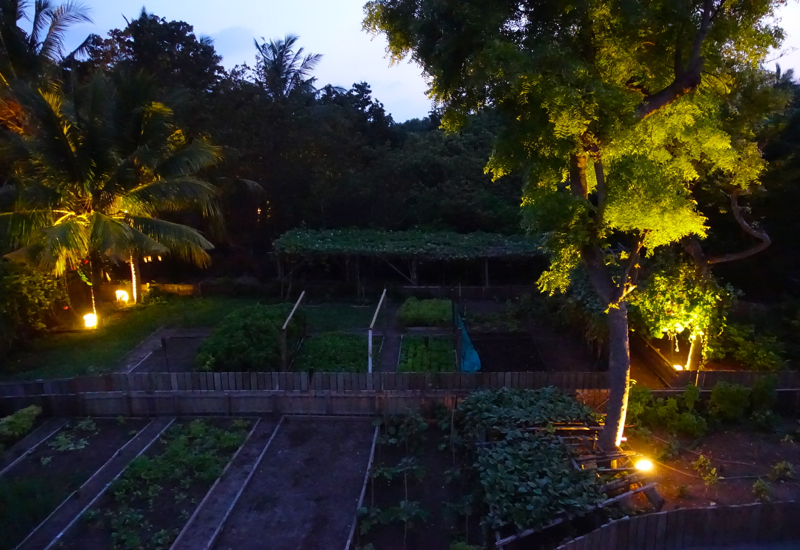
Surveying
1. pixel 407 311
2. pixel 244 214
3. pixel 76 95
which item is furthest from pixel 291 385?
pixel 244 214

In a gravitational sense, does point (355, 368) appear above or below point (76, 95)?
below

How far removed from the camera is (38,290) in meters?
15.9

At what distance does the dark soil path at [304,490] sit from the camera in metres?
8.09

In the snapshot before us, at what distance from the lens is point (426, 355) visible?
14.9 meters

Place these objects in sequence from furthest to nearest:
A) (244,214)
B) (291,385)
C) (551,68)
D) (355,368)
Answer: (244,214), (355,368), (291,385), (551,68)

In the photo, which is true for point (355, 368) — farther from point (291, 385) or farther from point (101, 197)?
point (101, 197)

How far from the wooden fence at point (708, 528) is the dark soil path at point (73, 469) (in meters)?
8.04

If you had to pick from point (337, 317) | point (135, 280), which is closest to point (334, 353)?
point (337, 317)

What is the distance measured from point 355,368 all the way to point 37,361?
8.68m

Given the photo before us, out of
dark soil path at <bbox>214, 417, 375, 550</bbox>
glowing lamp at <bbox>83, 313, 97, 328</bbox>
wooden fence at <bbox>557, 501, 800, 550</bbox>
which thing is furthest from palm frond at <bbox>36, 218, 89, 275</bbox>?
wooden fence at <bbox>557, 501, 800, 550</bbox>

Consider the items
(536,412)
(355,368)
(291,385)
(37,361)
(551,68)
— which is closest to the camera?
(551,68)

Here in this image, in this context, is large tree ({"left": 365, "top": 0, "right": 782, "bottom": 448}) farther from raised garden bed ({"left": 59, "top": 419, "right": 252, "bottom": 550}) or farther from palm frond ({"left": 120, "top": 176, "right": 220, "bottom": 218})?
palm frond ({"left": 120, "top": 176, "right": 220, "bottom": 218})

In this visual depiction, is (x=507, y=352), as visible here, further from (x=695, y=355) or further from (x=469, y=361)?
(x=695, y=355)

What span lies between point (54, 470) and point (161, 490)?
233 cm
